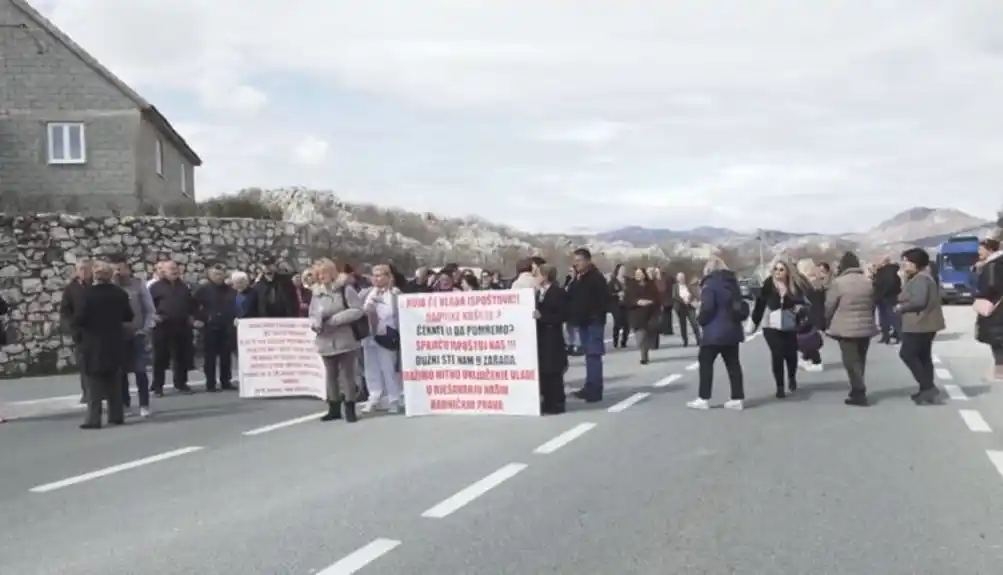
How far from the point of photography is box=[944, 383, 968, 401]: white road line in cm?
1190

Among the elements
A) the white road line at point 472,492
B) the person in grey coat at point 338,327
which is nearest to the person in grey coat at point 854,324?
the white road line at point 472,492

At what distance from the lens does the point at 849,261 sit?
12.7 metres

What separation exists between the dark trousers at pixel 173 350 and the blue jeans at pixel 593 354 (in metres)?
6.30

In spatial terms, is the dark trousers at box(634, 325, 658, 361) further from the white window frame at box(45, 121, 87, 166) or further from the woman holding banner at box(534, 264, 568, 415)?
the white window frame at box(45, 121, 87, 166)

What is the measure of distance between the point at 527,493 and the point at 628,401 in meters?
5.32

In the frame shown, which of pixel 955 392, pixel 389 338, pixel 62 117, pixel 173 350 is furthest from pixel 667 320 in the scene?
pixel 62 117

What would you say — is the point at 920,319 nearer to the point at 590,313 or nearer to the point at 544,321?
the point at 590,313

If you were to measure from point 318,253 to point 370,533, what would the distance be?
2135 cm

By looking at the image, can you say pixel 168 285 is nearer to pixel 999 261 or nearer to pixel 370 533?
pixel 370 533

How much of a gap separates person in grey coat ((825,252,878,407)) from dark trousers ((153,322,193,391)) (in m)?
9.27

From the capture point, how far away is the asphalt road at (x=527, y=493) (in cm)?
550

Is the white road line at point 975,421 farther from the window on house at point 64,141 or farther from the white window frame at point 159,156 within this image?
the white window frame at point 159,156

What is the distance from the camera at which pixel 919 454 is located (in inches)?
326

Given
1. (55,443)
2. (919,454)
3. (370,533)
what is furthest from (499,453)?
(55,443)
